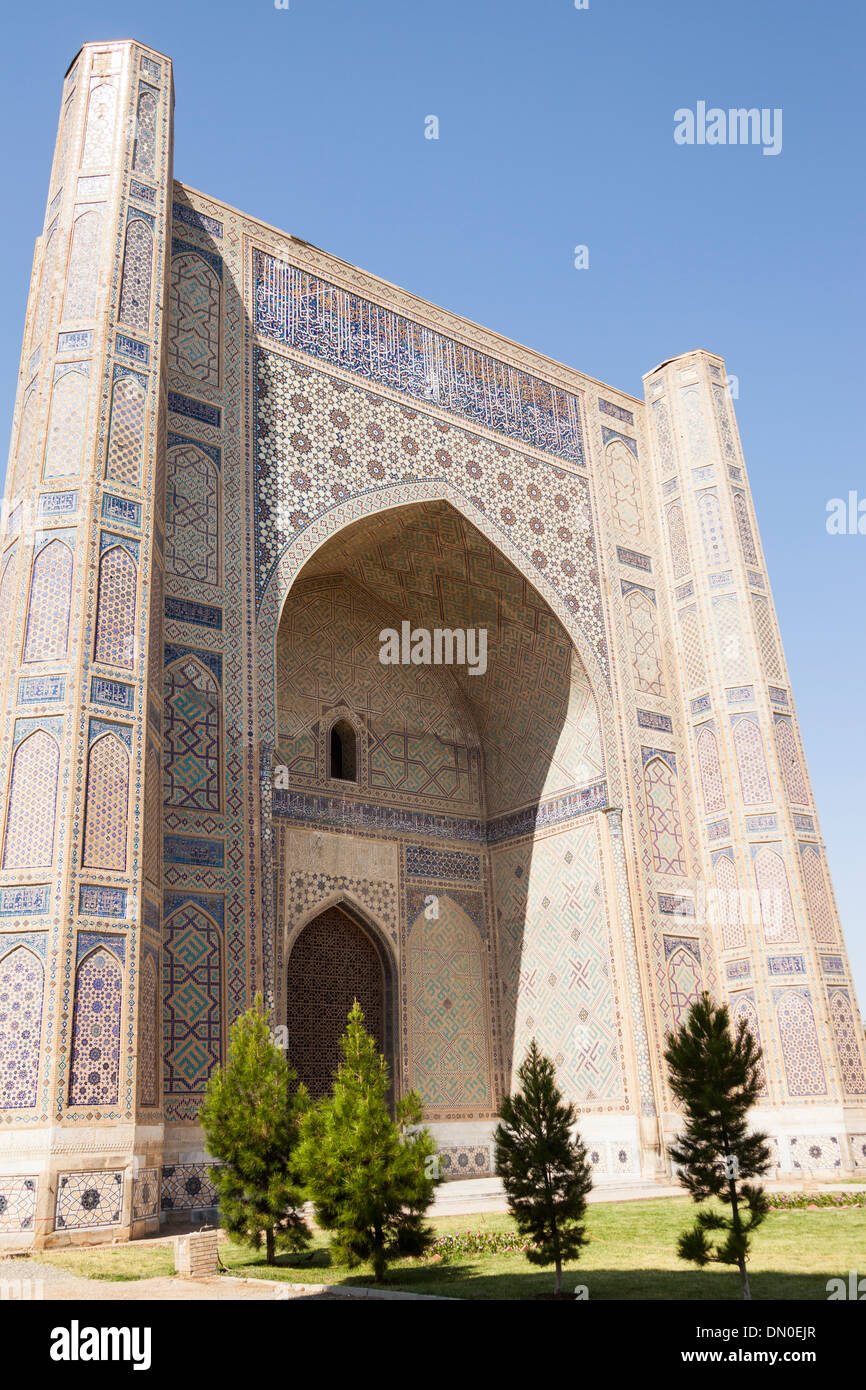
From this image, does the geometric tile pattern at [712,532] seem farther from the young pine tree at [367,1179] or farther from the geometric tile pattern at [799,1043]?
the young pine tree at [367,1179]

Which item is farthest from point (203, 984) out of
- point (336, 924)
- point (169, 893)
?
point (336, 924)

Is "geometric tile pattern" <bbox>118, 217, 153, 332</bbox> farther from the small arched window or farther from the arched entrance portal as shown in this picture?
the arched entrance portal

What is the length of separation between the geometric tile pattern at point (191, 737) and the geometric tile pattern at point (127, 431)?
58.7 inches

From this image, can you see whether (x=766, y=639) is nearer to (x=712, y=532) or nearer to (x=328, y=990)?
(x=712, y=532)

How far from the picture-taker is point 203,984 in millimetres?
8133

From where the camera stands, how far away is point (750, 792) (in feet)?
38.2

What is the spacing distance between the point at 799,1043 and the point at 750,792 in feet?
8.11

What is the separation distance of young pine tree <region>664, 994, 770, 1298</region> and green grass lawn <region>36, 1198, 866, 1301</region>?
10.6 inches

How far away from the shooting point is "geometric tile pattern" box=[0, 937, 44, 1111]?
6.59 m

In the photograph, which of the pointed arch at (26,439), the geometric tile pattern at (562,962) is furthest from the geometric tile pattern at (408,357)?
the geometric tile pattern at (562,962)

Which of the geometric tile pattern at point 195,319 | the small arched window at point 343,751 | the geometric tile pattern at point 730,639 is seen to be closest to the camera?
the geometric tile pattern at point 195,319

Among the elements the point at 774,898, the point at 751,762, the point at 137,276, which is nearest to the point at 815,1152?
the point at 774,898

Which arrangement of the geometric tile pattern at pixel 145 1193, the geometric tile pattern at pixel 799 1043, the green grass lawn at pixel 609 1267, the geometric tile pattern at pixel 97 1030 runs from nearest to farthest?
the green grass lawn at pixel 609 1267
the geometric tile pattern at pixel 97 1030
the geometric tile pattern at pixel 145 1193
the geometric tile pattern at pixel 799 1043

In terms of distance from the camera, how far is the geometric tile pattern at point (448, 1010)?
1146 cm
